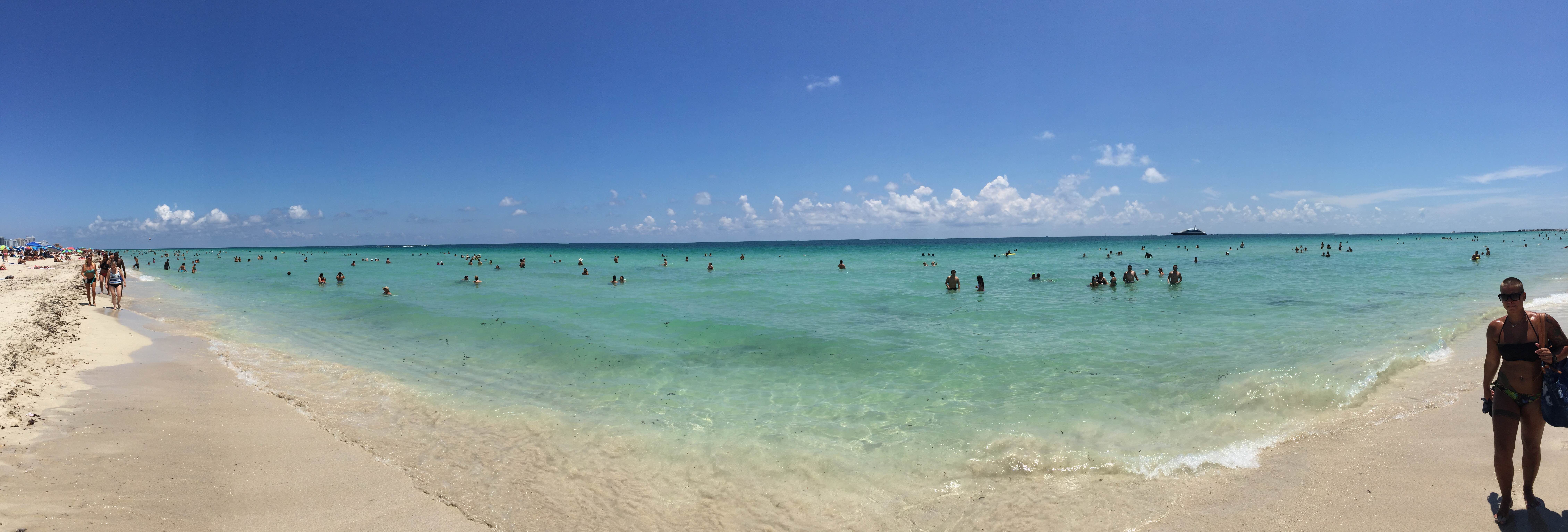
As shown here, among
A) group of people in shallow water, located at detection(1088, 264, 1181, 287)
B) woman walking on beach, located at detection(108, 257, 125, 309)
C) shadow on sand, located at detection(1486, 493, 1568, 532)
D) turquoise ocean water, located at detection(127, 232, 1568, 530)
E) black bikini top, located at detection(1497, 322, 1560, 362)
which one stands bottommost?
turquoise ocean water, located at detection(127, 232, 1568, 530)

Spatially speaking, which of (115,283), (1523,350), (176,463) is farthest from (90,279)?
(1523,350)

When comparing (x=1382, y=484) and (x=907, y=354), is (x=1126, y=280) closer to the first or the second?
(x=907, y=354)

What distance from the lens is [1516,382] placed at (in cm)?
462

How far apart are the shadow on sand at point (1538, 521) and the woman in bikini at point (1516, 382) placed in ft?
0.13

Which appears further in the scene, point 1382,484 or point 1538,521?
point 1382,484

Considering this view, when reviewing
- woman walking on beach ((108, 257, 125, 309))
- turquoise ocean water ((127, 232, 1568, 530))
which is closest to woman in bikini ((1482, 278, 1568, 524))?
turquoise ocean water ((127, 232, 1568, 530))

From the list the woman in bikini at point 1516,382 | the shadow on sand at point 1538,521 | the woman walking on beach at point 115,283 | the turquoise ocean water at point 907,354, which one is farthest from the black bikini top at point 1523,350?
the woman walking on beach at point 115,283

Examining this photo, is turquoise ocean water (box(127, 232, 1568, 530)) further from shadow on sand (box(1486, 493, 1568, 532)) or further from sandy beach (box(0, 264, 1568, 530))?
shadow on sand (box(1486, 493, 1568, 532))

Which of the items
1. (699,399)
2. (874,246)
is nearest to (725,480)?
(699,399)

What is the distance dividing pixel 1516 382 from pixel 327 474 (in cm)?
1066

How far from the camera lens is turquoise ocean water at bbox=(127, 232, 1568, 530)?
767cm

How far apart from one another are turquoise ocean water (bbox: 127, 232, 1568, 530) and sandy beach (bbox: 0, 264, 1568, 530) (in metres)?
0.73

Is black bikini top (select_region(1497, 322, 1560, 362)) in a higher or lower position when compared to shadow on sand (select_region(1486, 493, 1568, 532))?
higher

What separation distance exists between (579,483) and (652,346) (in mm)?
7784
